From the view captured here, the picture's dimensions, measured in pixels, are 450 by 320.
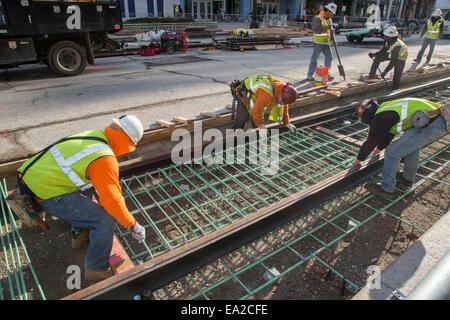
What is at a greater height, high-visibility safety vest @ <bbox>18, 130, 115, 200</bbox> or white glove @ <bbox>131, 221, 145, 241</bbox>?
high-visibility safety vest @ <bbox>18, 130, 115, 200</bbox>

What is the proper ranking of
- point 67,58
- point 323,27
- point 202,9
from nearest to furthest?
point 323,27 → point 67,58 → point 202,9

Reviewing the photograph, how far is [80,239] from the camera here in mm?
3309

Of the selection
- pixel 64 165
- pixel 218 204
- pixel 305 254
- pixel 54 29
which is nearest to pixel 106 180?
pixel 64 165

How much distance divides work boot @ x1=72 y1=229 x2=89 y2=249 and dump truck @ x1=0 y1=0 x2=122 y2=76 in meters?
7.47

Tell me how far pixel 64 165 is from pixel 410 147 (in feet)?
14.0

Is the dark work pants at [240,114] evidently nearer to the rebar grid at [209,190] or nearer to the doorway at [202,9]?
the rebar grid at [209,190]

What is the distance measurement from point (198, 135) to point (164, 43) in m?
10.6

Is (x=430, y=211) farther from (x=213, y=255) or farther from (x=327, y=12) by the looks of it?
(x=327, y=12)

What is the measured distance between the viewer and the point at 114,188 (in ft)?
8.55

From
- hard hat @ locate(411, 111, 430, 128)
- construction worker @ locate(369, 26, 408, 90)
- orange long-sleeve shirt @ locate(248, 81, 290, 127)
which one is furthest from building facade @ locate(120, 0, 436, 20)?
hard hat @ locate(411, 111, 430, 128)

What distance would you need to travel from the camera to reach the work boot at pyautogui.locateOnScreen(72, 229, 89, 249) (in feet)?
10.7

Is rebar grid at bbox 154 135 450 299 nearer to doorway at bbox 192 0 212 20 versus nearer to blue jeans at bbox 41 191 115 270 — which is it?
blue jeans at bbox 41 191 115 270

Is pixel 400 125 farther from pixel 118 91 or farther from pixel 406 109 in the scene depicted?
pixel 118 91

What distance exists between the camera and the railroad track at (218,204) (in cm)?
289
